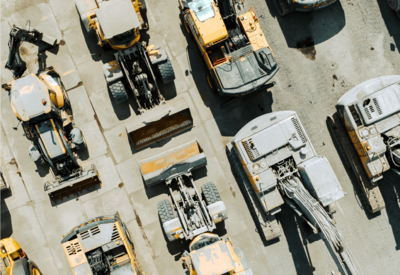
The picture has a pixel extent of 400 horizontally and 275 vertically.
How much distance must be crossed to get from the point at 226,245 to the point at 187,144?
347cm

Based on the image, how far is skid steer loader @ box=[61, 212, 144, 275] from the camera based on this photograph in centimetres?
943

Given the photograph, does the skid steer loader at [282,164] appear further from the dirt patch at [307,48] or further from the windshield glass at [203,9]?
the windshield glass at [203,9]

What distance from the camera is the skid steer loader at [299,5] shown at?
10539mm

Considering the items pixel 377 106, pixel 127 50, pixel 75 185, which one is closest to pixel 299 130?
pixel 377 106

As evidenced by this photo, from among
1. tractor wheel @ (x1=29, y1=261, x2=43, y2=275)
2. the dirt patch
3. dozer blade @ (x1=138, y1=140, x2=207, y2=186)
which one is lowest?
tractor wheel @ (x1=29, y1=261, x2=43, y2=275)

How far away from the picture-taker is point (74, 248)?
9516 mm

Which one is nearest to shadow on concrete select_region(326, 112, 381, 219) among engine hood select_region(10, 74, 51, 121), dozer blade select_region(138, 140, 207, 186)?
dozer blade select_region(138, 140, 207, 186)

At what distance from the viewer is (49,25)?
1098 centimetres

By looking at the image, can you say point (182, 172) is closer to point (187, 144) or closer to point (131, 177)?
point (187, 144)

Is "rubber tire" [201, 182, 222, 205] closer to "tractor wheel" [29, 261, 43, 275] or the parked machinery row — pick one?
the parked machinery row

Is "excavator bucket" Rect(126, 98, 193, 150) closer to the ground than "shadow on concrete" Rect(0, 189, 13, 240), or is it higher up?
higher up

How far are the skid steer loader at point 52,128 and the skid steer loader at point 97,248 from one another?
1.61 metres

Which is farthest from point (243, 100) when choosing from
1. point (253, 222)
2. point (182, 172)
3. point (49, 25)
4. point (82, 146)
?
point (49, 25)

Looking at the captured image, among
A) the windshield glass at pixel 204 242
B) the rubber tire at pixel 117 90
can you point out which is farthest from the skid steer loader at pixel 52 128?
the windshield glass at pixel 204 242
